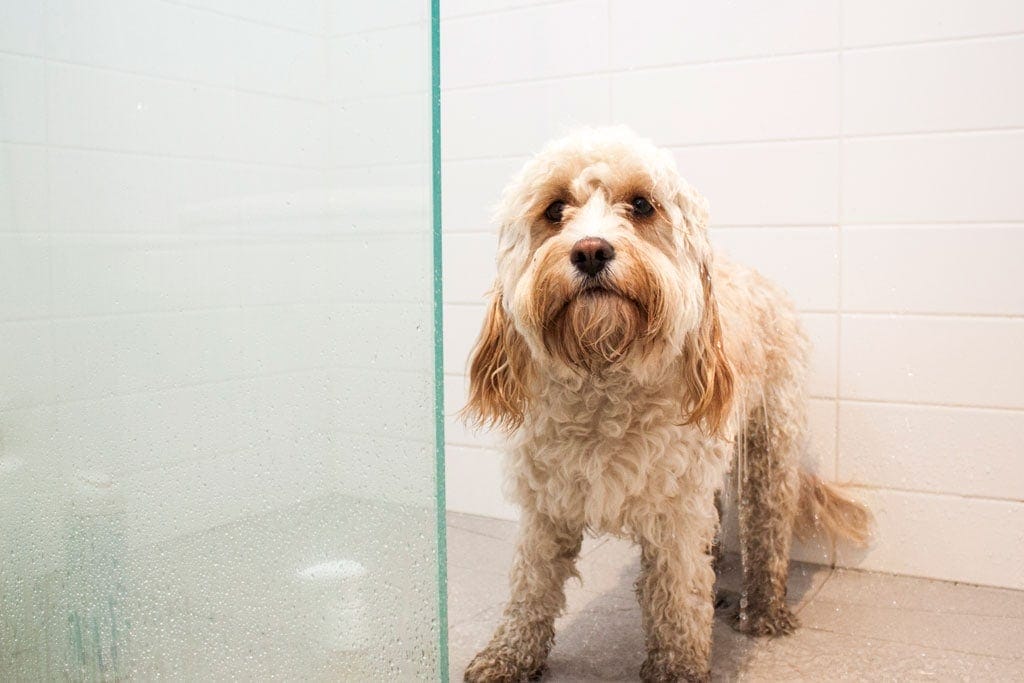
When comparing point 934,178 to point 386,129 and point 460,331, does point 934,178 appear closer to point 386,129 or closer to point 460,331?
point 460,331

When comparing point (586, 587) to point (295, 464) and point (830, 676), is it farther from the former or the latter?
point (295, 464)

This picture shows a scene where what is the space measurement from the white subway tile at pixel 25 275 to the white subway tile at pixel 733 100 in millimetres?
1808

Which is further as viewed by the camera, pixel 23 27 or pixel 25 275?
pixel 25 275

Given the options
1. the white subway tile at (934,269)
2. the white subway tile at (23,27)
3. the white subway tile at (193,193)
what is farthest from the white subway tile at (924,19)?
the white subway tile at (23,27)

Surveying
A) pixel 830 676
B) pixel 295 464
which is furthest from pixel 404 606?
pixel 830 676

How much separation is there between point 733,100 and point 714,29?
21cm

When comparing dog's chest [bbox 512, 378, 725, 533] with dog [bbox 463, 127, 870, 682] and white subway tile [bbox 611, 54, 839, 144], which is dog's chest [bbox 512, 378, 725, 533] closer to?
dog [bbox 463, 127, 870, 682]

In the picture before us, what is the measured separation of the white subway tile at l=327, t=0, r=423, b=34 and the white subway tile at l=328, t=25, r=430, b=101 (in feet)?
0.04

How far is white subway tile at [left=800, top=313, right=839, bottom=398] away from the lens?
8.81ft

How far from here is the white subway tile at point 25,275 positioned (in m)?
1.62

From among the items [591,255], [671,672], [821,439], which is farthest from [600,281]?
[821,439]

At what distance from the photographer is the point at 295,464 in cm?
142

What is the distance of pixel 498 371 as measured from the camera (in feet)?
6.31

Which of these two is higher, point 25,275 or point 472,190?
point 472,190
